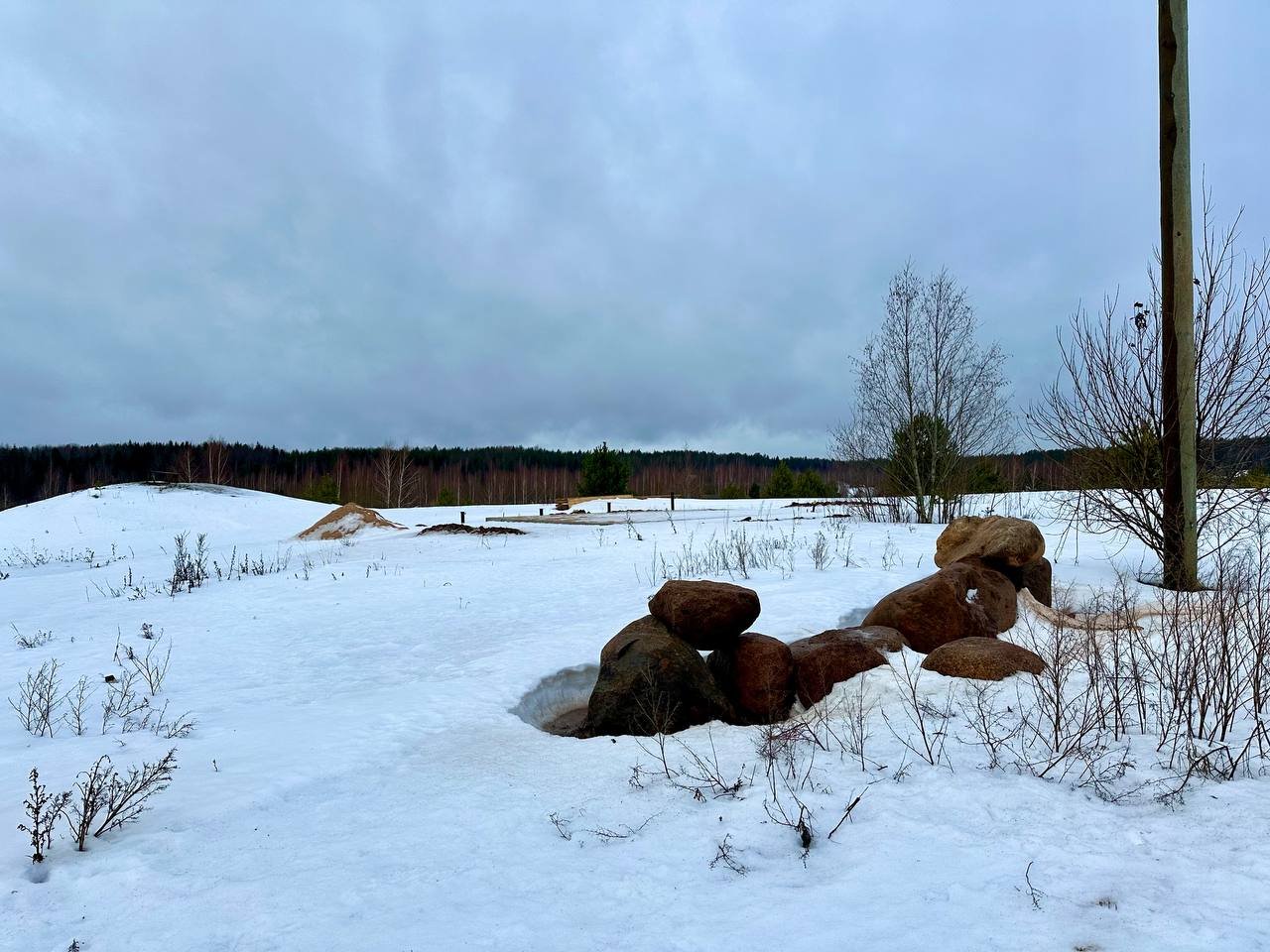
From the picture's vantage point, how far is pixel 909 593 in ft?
21.1

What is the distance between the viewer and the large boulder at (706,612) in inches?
222

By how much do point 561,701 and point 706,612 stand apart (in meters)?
1.54

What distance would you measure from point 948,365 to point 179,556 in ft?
54.0

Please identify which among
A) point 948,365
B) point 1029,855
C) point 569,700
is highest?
point 948,365

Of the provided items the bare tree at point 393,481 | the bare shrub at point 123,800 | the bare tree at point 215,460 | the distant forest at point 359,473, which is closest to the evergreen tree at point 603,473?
the distant forest at point 359,473

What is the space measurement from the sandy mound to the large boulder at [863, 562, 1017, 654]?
55.1 feet

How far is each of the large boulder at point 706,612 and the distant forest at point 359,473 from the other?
39057mm

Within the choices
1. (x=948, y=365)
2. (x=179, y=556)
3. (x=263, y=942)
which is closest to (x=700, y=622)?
(x=263, y=942)

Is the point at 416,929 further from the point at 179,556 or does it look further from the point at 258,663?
the point at 179,556

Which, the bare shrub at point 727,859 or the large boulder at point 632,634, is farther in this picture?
the large boulder at point 632,634

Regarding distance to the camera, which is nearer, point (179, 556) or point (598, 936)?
point (598, 936)

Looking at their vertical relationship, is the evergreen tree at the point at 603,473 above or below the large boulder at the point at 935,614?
above

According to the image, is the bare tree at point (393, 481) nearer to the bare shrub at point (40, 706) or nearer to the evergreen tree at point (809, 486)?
the evergreen tree at point (809, 486)

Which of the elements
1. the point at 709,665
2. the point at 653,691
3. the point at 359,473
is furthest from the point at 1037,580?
the point at 359,473
